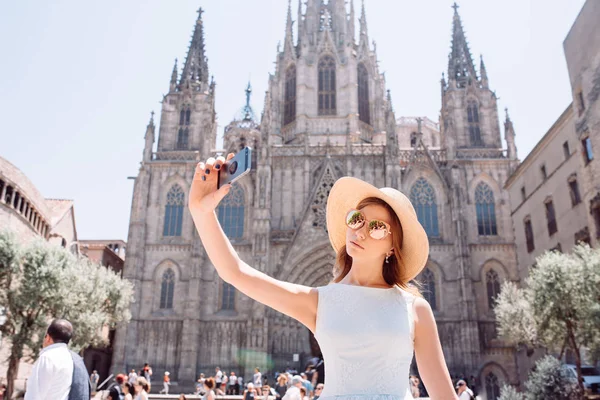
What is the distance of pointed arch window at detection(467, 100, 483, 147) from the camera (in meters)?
35.8

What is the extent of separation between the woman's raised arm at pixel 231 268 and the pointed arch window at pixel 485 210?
32.5 meters

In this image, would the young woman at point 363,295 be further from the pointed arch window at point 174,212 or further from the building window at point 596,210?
the pointed arch window at point 174,212

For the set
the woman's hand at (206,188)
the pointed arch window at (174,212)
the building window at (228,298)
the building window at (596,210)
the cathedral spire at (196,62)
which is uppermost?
the cathedral spire at (196,62)

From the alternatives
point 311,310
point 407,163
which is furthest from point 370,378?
point 407,163

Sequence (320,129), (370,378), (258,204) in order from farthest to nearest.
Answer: (320,129)
(258,204)
(370,378)

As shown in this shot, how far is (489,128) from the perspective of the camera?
35.9 meters

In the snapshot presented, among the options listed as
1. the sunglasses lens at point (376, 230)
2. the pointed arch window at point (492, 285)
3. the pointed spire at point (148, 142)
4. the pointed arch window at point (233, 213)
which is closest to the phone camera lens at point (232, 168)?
the sunglasses lens at point (376, 230)

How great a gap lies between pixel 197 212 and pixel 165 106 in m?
37.7

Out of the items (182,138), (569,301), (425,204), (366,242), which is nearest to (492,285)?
(425,204)

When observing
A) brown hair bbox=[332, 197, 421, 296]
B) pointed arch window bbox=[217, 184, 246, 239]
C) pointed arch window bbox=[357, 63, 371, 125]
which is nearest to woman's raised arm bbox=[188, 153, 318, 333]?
brown hair bbox=[332, 197, 421, 296]

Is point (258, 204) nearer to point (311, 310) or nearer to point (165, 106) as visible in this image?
point (165, 106)

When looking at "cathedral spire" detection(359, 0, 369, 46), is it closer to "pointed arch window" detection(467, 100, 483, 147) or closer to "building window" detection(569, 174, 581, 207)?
"pointed arch window" detection(467, 100, 483, 147)

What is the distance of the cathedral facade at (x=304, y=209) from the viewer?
3002 cm

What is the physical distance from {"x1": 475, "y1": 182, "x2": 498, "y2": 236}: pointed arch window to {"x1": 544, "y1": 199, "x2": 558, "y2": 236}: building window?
20.2 feet
